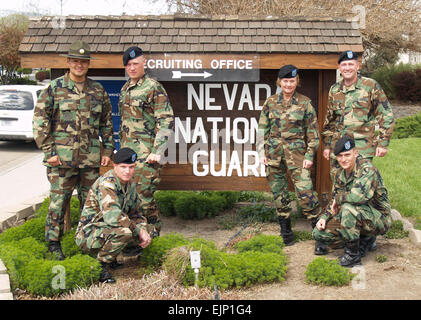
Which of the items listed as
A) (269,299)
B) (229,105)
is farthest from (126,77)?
(269,299)

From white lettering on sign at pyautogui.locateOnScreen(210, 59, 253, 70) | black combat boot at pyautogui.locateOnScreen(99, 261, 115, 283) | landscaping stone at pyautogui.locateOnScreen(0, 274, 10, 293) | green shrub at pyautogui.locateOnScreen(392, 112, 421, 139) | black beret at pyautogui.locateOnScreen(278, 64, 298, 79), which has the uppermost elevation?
white lettering on sign at pyautogui.locateOnScreen(210, 59, 253, 70)

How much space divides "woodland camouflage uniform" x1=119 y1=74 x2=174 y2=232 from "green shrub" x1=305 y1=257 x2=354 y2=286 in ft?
6.54

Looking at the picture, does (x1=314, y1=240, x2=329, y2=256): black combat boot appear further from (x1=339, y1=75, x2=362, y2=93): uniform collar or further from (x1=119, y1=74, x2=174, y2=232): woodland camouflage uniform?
(x1=119, y1=74, x2=174, y2=232): woodland camouflage uniform

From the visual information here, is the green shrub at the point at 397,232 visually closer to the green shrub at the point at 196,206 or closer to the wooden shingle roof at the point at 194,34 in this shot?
the wooden shingle roof at the point at 194,34

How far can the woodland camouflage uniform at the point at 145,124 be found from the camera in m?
6.01

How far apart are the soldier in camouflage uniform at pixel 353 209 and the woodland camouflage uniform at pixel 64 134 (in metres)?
2.57

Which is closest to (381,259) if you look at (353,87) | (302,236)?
(302,236)

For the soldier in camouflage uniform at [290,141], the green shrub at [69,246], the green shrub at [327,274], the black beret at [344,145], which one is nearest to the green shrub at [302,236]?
the soldier in camouflage uniform at [290,141]

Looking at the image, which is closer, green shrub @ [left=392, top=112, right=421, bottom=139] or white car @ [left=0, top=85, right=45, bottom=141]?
white car @ [left=0, top=85, right=45, bottom=141]

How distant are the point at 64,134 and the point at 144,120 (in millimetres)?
883

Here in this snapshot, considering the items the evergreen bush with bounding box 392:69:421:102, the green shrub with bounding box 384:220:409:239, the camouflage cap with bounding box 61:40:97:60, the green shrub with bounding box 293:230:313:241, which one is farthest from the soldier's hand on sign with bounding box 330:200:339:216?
the evergreen bush with bounding box 392:69:421:102

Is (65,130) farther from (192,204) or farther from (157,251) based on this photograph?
(192,204)

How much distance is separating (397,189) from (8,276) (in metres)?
6.45

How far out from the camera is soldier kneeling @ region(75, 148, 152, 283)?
502cm
